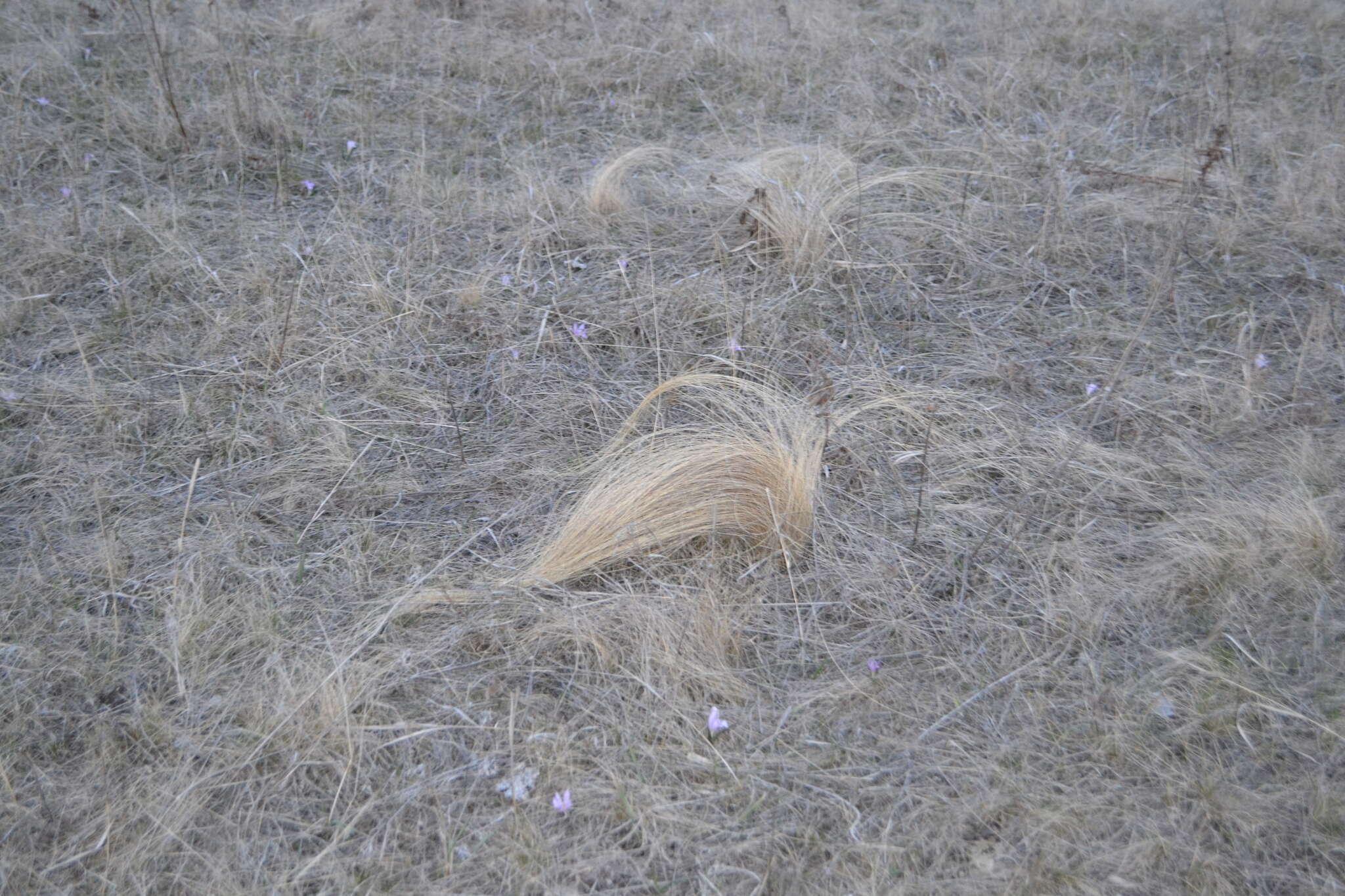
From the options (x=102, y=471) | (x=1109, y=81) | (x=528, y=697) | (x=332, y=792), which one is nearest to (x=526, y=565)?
(x=528, y=697)

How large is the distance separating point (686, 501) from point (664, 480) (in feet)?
0.24

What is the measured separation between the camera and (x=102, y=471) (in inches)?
97.0

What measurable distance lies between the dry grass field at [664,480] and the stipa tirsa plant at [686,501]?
1cm

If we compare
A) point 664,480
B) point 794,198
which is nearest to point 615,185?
point 794,198

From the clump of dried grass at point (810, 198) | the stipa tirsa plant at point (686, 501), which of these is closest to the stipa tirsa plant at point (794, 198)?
the clump of dried grass at point (810, 198)

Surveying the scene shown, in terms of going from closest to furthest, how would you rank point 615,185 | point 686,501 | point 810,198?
point 686,501 < point 810,198 < point 615,185

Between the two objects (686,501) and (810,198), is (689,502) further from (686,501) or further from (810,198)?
(810,198)

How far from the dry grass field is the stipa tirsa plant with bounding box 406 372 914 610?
0.01 meters

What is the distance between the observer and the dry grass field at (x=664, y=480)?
1.74 metres

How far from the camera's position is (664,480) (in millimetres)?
2275

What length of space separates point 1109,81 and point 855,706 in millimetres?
3645

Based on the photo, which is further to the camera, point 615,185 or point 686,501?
point 615,185

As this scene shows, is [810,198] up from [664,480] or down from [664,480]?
up

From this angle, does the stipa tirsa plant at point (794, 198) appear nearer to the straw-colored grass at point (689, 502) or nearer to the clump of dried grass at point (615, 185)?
the clump of dried grass at point (615, 185)
